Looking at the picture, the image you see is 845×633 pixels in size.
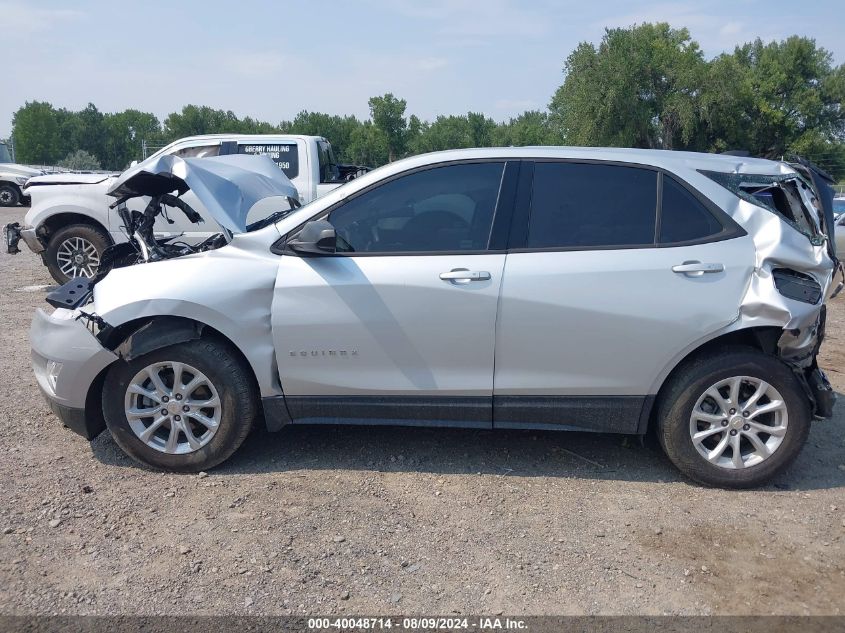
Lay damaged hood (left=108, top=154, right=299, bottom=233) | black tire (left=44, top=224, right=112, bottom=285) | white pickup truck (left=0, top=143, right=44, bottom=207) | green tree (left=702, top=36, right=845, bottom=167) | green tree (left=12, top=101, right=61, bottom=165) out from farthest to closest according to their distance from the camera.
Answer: green tree (left=12, top=101, right=61, bottom=165) < green tree (left=702, top=36, right=845, bottom=167) < white pickup truck (left=0, top=143, right=44, bottom=207) < black tire (left=44, top=224, right=112, bottom=285) < damaged hood (left=108, top=154, right=299, bottom=233)

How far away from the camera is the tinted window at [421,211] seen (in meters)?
4.03

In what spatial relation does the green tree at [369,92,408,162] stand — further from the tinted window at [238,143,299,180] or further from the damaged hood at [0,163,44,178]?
the tinted window at [238,143,299,180]

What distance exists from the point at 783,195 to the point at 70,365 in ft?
13.9

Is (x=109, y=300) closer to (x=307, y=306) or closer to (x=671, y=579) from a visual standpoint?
(x=307, y=306)

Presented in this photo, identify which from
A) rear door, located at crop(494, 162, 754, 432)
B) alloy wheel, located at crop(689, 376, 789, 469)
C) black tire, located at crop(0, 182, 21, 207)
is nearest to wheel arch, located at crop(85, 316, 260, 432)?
rear door, located at crop(494, 162, 754, 432)

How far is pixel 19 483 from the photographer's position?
3.99m

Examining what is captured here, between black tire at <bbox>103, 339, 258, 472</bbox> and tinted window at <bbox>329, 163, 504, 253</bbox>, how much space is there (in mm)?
916

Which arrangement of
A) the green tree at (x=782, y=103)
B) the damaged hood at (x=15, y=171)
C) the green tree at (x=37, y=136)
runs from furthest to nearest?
the green tree at (x=37, y=136) → the green tree at (x=782, y=103) → the damaged hood at (x=15, y=171)

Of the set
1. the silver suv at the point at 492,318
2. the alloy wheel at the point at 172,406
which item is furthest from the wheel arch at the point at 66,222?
the alloy wheel at the point at 172,406

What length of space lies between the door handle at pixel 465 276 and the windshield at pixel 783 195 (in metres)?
1.41

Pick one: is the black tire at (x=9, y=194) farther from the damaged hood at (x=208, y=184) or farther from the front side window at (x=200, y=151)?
the damaged hood at (x=208, y=184)

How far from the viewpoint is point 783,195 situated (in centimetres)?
423

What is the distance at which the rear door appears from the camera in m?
3.85

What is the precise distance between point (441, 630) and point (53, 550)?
1887mm
